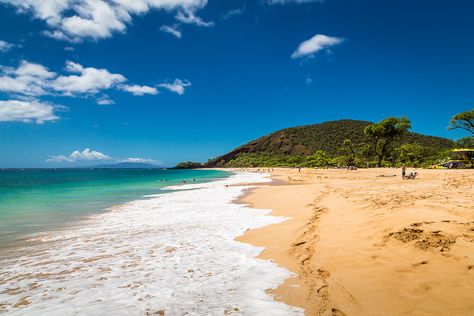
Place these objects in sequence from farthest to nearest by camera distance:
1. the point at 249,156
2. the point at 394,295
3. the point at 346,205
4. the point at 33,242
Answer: the point at 249,156
the point at 346,205
the point at 33,242
the point at 394,295

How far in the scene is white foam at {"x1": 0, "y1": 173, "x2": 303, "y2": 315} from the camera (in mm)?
3715

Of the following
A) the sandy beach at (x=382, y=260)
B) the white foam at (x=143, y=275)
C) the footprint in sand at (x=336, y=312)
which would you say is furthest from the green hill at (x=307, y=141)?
the footprint in sand at (x=336, y=312)

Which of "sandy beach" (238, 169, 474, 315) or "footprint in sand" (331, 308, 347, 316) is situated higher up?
"sandy beach" (238, 169, 474, 315)

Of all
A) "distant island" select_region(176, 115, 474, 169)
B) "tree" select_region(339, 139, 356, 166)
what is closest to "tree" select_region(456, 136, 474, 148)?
"distant island" select_region(176, 115, 474, 169)

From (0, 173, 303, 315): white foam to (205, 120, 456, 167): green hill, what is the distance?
10876 centimetres

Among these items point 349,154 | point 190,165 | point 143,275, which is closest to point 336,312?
point 143,275

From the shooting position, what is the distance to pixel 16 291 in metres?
4.52

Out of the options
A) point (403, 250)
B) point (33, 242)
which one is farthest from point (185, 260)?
point (33, 242)

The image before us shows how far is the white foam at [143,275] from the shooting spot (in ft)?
12.2

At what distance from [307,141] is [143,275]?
454ft

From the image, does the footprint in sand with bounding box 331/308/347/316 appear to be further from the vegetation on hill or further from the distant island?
the vegetation on hill

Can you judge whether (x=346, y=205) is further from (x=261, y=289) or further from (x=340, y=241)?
(x=261, y=289)

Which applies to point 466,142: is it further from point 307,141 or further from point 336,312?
point 307,141

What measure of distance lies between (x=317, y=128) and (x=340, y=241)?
149 m
